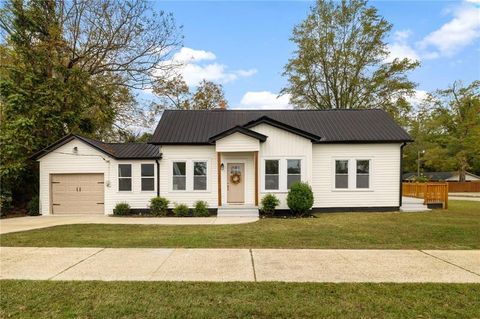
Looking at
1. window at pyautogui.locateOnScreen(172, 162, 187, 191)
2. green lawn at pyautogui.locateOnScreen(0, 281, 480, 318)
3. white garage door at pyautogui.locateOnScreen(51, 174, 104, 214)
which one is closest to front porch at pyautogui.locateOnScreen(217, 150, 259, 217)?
window at pyautogui.locateOnScreen(172, 162, 187, 191)

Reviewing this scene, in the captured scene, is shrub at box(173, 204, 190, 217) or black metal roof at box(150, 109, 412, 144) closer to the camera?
shrub at box(173, 204, 190, 217)

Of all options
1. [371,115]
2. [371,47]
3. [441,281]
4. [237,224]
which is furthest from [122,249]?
[371,47]

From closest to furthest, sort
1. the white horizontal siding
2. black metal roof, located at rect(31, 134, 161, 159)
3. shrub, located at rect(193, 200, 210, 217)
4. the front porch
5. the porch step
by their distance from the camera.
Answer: the porch step, the white horizontal siding, shrub, located at rect(193, 200, 210, 217), the front porch, black metal roof, located at rect(31, 134, 161, 159)

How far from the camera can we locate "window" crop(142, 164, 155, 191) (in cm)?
1469

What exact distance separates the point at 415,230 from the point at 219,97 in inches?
955

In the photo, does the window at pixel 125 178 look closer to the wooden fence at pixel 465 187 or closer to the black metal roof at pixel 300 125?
the black metal roof at pixel 300 125

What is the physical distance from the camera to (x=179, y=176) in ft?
47.9

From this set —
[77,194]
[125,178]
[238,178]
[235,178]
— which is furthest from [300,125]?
[77,194]

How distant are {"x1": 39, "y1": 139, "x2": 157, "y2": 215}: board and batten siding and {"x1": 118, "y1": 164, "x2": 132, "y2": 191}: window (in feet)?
0.47

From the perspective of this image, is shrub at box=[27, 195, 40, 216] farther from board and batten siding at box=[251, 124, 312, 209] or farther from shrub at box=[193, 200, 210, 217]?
board and batten siding at box=[251, 124, 312, 209]

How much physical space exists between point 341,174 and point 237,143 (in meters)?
5.10

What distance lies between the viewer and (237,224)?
11078 millimetres

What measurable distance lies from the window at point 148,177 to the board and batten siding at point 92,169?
7.1 inches

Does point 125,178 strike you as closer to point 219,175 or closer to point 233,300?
point 219,175
